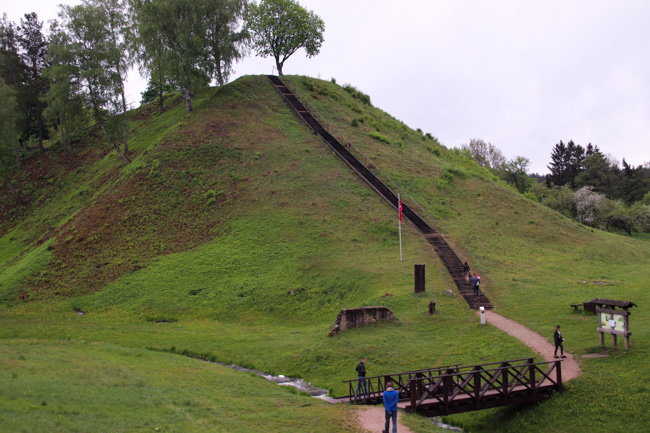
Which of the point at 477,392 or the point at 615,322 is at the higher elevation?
the point at 615,322

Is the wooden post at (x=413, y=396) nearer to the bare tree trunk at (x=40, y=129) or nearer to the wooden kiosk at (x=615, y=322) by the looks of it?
the wooden kiosk at (x=615, y=322)

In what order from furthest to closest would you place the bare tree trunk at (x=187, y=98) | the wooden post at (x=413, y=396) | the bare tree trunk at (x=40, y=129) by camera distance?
the bare tree trunk at (x=40, y=129) → the bare tree trunk at (x=187, y=98) → the wooden post at (x=413, y=396)

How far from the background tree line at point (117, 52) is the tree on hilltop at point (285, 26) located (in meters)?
0.16

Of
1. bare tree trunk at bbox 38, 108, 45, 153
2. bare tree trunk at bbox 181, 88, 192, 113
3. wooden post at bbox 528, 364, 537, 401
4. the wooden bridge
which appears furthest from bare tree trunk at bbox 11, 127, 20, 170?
wooden post at bbox 528, 364, 537, 401

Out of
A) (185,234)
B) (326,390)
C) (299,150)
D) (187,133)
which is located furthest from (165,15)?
(326,390)

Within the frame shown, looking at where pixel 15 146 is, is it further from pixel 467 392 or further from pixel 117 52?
pixel 467 392

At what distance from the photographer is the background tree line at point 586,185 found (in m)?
82.1

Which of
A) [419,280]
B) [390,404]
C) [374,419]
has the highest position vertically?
[419,280]

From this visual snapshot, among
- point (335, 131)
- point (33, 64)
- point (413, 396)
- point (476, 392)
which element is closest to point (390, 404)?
point (413, 396)

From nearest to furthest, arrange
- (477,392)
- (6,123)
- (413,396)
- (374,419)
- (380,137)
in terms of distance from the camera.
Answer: (374,419) → (413,396) → (477,392) → (6,123) → (380,137)

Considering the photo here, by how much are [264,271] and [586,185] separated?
8894 cm

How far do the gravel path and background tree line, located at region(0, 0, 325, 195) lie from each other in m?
52.2

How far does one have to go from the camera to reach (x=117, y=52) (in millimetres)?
62344

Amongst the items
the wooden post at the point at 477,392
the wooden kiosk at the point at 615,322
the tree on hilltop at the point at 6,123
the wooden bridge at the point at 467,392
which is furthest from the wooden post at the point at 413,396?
the tree on hilltop at the point at 6,123
